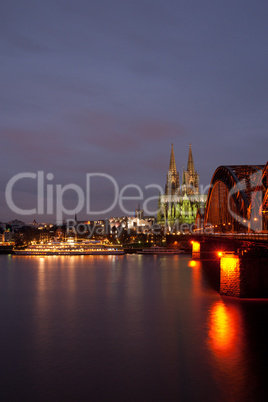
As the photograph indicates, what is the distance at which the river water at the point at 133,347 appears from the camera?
19.9m

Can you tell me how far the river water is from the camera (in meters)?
19.9

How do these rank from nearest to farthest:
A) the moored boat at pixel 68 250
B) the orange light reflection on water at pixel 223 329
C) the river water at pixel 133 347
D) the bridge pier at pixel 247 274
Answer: the river water at pixel 133 347 < the orange light reflection on water at pixel 223 329 < the bridge pier at pixel 247 274 < the moored boat at pixel 68 250

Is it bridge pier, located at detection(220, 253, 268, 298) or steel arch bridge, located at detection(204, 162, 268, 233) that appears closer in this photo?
bridge pier, located at detection(220, 253, 268, 298)

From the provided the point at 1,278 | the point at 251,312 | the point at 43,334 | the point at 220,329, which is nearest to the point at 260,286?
the point at 251,312

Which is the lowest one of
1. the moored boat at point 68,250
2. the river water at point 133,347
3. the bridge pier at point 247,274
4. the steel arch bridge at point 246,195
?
the river water at point 133,347

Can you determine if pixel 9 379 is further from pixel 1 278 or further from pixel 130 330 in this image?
pixel 1 278

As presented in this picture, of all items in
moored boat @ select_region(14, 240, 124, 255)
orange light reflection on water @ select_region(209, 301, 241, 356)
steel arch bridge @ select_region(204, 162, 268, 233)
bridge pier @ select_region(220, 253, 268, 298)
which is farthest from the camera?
moored boat @ select_region(14, 240, 124, 255)

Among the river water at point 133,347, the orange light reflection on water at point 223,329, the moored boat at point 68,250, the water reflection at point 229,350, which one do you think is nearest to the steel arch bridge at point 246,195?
the river water at point 133,347

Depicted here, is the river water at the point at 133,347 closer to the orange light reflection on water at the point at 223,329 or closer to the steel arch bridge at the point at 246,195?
the orange light reflection on water at the point at 223,329

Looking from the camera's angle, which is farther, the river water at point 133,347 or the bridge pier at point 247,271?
the bridge pier at point 247,271

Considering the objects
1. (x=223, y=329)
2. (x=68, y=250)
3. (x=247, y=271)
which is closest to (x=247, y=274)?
(x=247, y=271)

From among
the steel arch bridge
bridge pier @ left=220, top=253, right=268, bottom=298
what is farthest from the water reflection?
the steel arch bridge

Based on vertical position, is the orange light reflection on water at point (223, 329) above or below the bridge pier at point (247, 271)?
below

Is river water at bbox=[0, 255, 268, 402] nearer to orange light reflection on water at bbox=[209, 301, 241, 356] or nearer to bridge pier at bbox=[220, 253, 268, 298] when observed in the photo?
orange light reflection on water at bbox=[209, 301, 241, 356]
